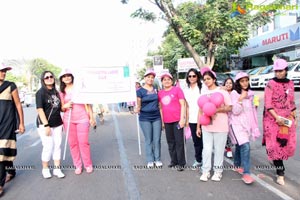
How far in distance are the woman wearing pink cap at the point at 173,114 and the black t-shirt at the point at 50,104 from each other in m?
1.72

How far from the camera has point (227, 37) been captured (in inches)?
470

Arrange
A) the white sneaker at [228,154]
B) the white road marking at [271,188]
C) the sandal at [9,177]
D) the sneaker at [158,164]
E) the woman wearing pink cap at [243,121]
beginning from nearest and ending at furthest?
1. the white road marking at [271,188]
2. the woman wearing pink cap at [243,121]
3. the sandal at [9,177]
4. the sneaker at [158,164]
5. the white sneaker at [228,154]

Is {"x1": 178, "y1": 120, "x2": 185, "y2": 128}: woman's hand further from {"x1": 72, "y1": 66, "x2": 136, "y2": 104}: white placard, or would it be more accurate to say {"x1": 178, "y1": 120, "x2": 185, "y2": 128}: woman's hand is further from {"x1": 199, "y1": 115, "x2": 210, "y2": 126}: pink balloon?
{"x1": 72, "y1": 66, "x2": 136, "y2": 104}: white placard

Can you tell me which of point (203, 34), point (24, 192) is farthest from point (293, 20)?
point (24, 192)

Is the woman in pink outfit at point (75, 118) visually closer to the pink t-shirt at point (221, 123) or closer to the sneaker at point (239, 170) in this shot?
the pink t-shirt at point (221, 123)

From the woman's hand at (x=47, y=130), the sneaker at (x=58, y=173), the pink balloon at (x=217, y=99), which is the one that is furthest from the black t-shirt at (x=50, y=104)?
the pink balloon at (x=217, y=99)

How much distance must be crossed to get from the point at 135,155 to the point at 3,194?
2.86 metres

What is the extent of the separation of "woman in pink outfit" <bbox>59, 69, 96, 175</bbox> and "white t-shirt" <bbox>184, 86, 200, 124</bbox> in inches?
66.5

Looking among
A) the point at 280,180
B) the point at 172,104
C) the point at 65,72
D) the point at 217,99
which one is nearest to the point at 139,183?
the point at 172,104

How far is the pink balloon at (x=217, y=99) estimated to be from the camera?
4.47 meters

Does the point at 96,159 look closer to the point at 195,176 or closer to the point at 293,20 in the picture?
the point at 195,176

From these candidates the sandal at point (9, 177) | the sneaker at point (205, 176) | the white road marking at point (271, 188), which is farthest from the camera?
the sandal at point (9, 177)

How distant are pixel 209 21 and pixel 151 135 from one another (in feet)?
24.1

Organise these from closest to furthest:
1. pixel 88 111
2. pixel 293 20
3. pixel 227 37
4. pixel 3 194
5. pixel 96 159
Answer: pixel 3 194 → pixel 88 111 → pixel 96 159 → pixel 227 37 → pixel 293 20
